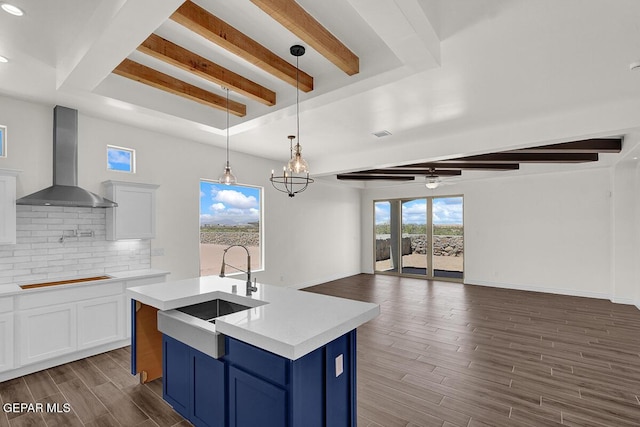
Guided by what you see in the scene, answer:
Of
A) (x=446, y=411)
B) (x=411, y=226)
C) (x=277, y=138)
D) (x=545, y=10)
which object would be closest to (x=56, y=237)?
(x=277, y=138)

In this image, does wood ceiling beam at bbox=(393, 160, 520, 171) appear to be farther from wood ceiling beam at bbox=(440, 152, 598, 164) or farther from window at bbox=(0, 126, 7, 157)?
window at bbox=(0, 126, 7, 157)

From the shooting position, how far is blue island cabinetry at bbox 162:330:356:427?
1751 millimetres

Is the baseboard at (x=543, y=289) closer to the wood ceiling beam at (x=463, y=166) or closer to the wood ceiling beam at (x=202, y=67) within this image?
the wood ceiling beam at (x=463, y=166)

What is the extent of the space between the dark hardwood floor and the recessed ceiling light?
3.01 meters

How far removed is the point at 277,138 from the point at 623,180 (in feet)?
20.7

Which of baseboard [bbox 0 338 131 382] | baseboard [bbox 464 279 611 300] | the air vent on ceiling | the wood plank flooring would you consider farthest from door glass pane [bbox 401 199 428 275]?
baseboard [bbox 0 338 131 382]

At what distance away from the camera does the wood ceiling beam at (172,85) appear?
9.99 ft

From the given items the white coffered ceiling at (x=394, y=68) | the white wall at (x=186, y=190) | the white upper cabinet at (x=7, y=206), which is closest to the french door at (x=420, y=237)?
the white wall at (x=186, y=190)

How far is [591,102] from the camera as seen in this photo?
3.70 meters

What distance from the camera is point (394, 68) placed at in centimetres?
→ 274

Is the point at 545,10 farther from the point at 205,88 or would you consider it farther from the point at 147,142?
the point at 147,142

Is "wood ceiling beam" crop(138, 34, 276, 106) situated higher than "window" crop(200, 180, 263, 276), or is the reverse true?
"wood ceiling beam" crop(138, 34, 276, 106)

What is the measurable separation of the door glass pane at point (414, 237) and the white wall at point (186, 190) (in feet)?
5.04

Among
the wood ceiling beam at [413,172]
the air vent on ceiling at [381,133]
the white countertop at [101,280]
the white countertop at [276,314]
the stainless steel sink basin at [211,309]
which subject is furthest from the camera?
the wood ceiling beam at [413,172]
